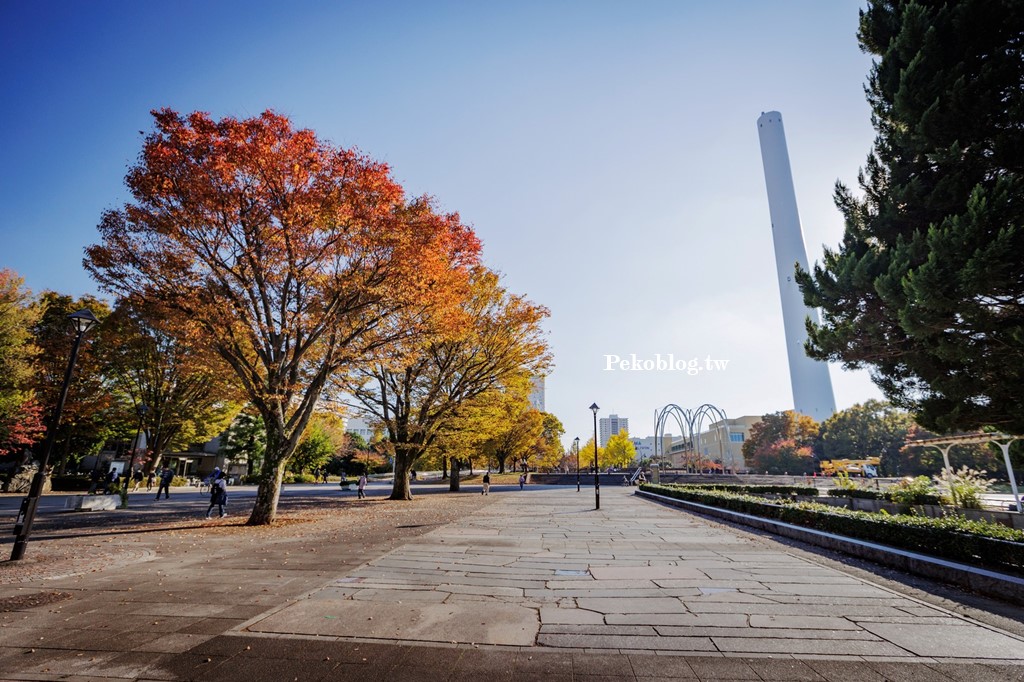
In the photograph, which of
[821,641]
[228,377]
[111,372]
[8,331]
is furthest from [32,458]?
[821,641]

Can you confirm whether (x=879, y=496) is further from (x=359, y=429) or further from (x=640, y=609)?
(x=359, y=429)

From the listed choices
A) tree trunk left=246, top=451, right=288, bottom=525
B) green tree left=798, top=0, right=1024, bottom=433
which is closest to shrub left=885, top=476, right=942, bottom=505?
green tree left=798, top=0, right=1024, bottom=433

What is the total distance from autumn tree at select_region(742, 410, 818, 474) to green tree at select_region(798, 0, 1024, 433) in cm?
5797

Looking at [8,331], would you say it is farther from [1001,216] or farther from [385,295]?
[1001,216]

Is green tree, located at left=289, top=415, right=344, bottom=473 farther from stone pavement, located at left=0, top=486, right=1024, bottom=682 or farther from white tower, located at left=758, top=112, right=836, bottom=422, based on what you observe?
white tower, located at left=758, top=112, right=836, bottom=422

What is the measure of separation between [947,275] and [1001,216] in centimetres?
183

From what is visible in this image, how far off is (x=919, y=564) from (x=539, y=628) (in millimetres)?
7172

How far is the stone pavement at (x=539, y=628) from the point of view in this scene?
362 centimetres

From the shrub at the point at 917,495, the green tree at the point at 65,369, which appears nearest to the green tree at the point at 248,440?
the green tree at the point at 65,369

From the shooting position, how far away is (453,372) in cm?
2212

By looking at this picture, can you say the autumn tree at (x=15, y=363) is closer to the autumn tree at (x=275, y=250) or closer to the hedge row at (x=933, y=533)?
the autumn tree at (x=275, y=250)

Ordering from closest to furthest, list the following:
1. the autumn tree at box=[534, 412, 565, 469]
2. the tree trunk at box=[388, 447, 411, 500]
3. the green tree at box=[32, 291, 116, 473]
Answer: the tree trunk at box=[388, 447, 411, 500] → the green tree at box=[32, 291, 116, 473] → the autumn tree at box=[534, 412, 565, 469]

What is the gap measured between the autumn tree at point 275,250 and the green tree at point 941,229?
13.0 m

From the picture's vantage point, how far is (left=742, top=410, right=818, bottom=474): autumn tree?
202 feet
